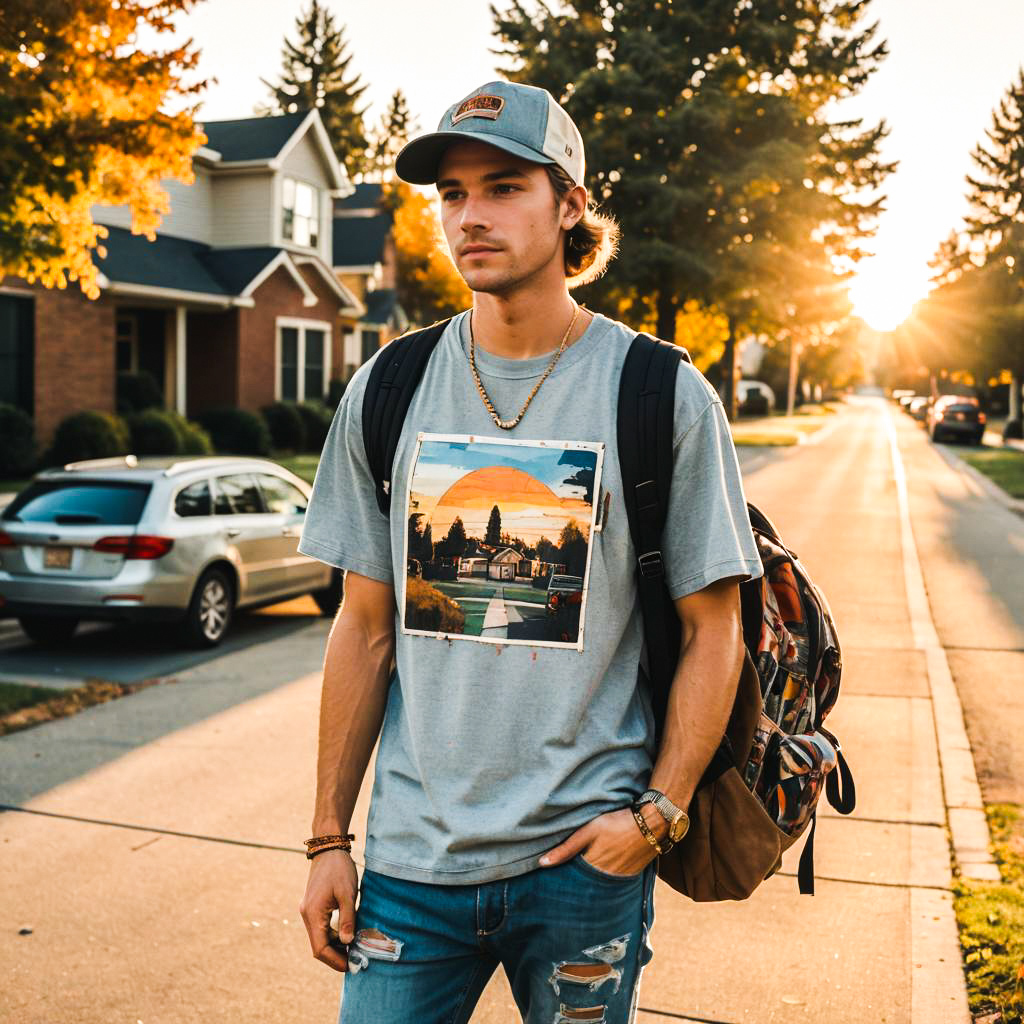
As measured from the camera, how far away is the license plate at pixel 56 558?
9.34 metres

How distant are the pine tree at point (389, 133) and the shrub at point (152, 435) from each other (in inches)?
2413

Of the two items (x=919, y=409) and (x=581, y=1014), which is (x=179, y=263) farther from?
(x=919, y=409)

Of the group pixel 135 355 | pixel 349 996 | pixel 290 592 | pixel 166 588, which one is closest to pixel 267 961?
pixel 349 996

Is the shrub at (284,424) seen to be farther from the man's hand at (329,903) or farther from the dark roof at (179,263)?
the man's hand at (329,903)

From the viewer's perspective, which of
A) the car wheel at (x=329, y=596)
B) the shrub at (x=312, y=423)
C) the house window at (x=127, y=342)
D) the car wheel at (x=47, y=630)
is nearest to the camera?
the car wheel at (x=47, y=630)

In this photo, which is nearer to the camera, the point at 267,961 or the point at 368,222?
the point at 267,961

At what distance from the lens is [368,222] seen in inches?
1647

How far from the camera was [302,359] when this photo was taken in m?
30.4

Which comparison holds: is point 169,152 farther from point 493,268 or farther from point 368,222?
point 368,222

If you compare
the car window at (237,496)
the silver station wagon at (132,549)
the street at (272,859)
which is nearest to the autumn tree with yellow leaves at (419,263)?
the car window at (237,496)

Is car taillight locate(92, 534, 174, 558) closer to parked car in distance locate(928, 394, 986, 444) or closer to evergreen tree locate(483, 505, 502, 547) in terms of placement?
evergreen tree locate(483, 505, 502, 547)

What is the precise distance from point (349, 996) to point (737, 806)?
2.34ft

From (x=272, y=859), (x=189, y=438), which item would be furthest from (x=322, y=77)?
(x=272, y=859)

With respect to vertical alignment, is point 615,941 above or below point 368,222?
below
